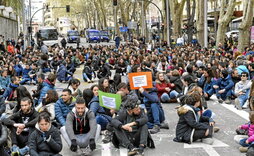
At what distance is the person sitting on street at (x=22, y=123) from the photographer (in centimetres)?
767

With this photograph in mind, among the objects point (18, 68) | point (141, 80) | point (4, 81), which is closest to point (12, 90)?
point (4, 81)

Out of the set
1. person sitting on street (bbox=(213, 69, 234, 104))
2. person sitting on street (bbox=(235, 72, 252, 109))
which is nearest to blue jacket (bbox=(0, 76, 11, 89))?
person sitting on street (bbox=(213, 69, 234, 104))

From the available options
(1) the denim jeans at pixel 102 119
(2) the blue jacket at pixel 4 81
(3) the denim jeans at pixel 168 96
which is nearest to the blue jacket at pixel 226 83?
(3) the denim jeans at pixel 168 96

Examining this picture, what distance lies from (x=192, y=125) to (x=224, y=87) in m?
5.36

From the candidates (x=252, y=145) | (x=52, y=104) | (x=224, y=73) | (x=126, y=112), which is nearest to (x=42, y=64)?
(x=224, y=73)

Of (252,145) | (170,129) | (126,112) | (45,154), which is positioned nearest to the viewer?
(45,154)

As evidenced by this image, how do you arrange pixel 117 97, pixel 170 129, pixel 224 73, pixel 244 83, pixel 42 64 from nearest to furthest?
pixel 117 97 < pixel 170 129 < pixel 244 83 < pixel 224 73 < pixel 42 64

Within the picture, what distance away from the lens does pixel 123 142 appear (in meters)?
7.84

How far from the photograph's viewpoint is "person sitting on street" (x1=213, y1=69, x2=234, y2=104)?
12.9m

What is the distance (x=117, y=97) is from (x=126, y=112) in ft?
Answer: 2.29

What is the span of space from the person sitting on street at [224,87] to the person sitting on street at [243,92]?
2.43ft

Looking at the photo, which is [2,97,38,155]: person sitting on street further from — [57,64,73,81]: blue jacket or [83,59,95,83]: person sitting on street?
[57,64,73,81]: blue jacket

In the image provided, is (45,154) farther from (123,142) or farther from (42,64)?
(42,64)

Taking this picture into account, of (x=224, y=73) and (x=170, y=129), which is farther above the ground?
A: (x=224, y=73)
